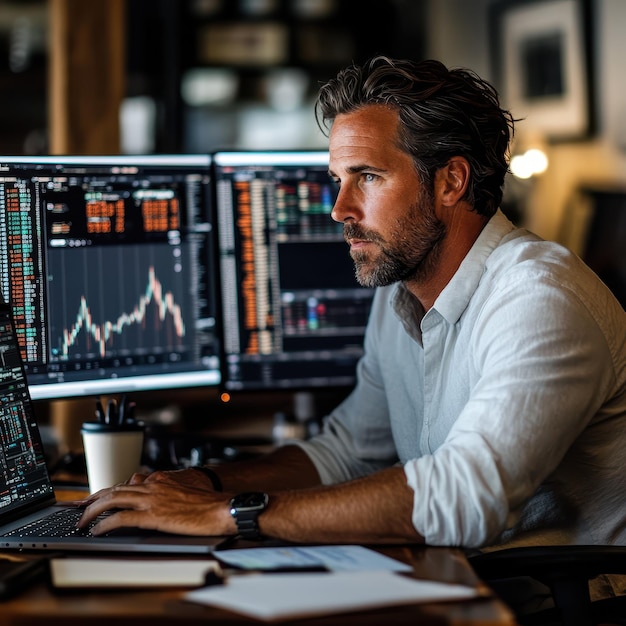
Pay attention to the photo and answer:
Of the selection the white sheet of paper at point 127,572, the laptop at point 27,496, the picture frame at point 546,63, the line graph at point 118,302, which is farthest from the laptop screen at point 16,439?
the picture frame at point 546,63

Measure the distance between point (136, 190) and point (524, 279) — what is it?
78 centimetres

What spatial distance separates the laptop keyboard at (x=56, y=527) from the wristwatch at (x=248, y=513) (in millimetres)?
198

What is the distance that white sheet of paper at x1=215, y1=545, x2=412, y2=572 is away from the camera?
1100mm

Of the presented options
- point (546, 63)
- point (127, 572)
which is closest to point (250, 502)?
point (127, 572)

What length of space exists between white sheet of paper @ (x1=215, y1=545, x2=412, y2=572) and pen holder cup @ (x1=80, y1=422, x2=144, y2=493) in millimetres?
483

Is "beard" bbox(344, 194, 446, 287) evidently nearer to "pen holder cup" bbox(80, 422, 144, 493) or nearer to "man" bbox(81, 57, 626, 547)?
"man" bbox(81, 57, 626, 547)

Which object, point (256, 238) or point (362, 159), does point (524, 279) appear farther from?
point (256, 238)

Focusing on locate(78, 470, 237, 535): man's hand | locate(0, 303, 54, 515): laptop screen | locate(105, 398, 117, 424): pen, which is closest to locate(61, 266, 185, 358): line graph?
locate(105, 398, 117, 424): pen

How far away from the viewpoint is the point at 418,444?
1785 mm

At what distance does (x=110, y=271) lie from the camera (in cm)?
185

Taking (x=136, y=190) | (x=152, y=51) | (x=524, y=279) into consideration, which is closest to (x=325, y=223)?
(x=136, y=190)

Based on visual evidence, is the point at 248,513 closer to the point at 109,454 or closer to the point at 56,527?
the point at 56,527

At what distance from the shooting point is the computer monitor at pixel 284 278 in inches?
79.9

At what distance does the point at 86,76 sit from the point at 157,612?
2.39 metres
